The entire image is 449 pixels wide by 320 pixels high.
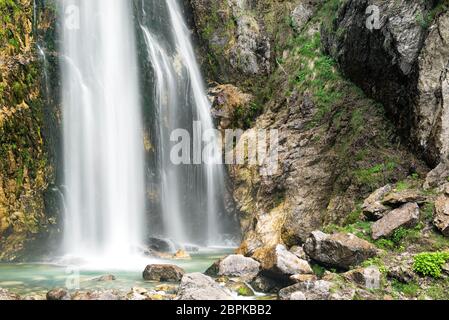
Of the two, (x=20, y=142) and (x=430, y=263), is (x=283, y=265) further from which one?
(x=20, y=142)

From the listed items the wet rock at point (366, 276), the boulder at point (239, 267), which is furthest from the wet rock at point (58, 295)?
the wet rock at point (366, 276)

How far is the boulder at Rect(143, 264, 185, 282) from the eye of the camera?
11.0 meters

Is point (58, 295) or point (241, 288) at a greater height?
point (58, 295)

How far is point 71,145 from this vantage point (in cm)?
1633

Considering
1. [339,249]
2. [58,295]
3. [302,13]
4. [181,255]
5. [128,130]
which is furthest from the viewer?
[302,13]

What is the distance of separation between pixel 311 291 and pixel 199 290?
2.15 meters

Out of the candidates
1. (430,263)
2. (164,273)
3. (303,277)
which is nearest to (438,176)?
(430,263)

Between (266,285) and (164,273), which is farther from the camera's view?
(164,273)

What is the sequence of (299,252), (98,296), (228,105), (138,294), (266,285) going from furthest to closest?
(228,105), (299,252), (266,285), (138,294), (98,296)

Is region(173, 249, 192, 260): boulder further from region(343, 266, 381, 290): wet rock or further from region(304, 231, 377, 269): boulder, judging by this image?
region(343, 266, 381, 290): wet rock

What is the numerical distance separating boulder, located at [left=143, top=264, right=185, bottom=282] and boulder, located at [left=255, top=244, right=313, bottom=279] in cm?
226

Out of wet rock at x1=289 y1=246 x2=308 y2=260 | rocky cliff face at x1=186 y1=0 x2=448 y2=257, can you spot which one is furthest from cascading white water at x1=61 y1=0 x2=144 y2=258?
wet rock at x1=289 y1=246 x2=308 y2=260

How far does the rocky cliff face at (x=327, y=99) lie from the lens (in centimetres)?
1222

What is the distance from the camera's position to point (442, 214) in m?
9.15
